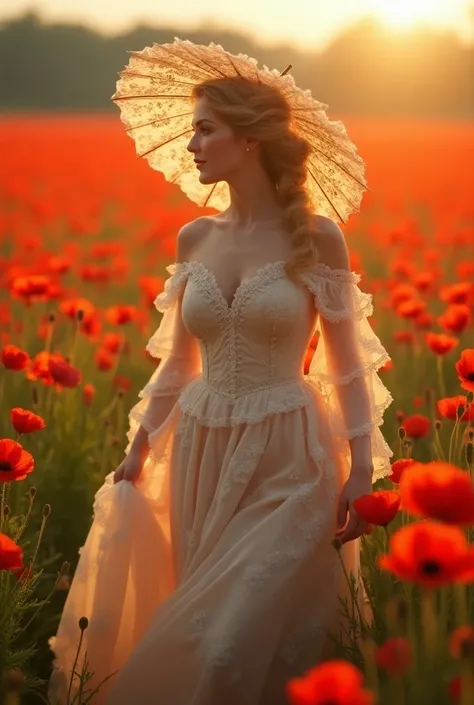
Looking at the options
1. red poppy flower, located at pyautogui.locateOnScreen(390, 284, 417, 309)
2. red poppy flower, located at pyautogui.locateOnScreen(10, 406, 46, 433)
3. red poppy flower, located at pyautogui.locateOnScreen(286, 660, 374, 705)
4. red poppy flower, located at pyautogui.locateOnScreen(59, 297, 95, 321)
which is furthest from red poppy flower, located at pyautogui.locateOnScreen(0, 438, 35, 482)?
red poppy flower, located at pyautogui.locateOnScreen(390, 284, 417, 309)

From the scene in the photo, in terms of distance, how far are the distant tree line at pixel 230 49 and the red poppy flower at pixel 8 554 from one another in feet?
107

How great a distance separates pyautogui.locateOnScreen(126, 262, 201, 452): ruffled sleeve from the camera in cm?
371

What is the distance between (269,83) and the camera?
339 centimetres

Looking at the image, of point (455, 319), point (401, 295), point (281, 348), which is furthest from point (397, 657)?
point (401, 295)

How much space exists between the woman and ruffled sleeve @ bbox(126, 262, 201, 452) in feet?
0.13

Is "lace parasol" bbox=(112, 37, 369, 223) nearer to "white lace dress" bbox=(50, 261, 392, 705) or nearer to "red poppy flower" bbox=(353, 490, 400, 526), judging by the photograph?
"white lace dress" bbox=(50, 261, 392, 705)

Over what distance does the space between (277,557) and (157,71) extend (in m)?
1.57

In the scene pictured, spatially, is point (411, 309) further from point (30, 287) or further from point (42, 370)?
point (42, 370)

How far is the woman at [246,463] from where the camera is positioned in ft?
10.5

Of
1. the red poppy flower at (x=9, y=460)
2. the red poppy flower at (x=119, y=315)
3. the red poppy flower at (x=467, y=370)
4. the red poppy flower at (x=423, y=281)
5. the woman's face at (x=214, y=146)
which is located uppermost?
the woman's face at (x=214, y=146)

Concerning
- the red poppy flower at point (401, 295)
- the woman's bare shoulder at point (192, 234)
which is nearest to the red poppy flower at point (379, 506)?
the woman's bare shoulder at point (192, 234)

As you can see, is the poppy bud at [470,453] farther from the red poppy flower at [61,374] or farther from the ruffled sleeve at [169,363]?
the red poppy flower at [61,374]

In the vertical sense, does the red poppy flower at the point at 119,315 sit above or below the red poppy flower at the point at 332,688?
above

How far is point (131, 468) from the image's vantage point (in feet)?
12.2
